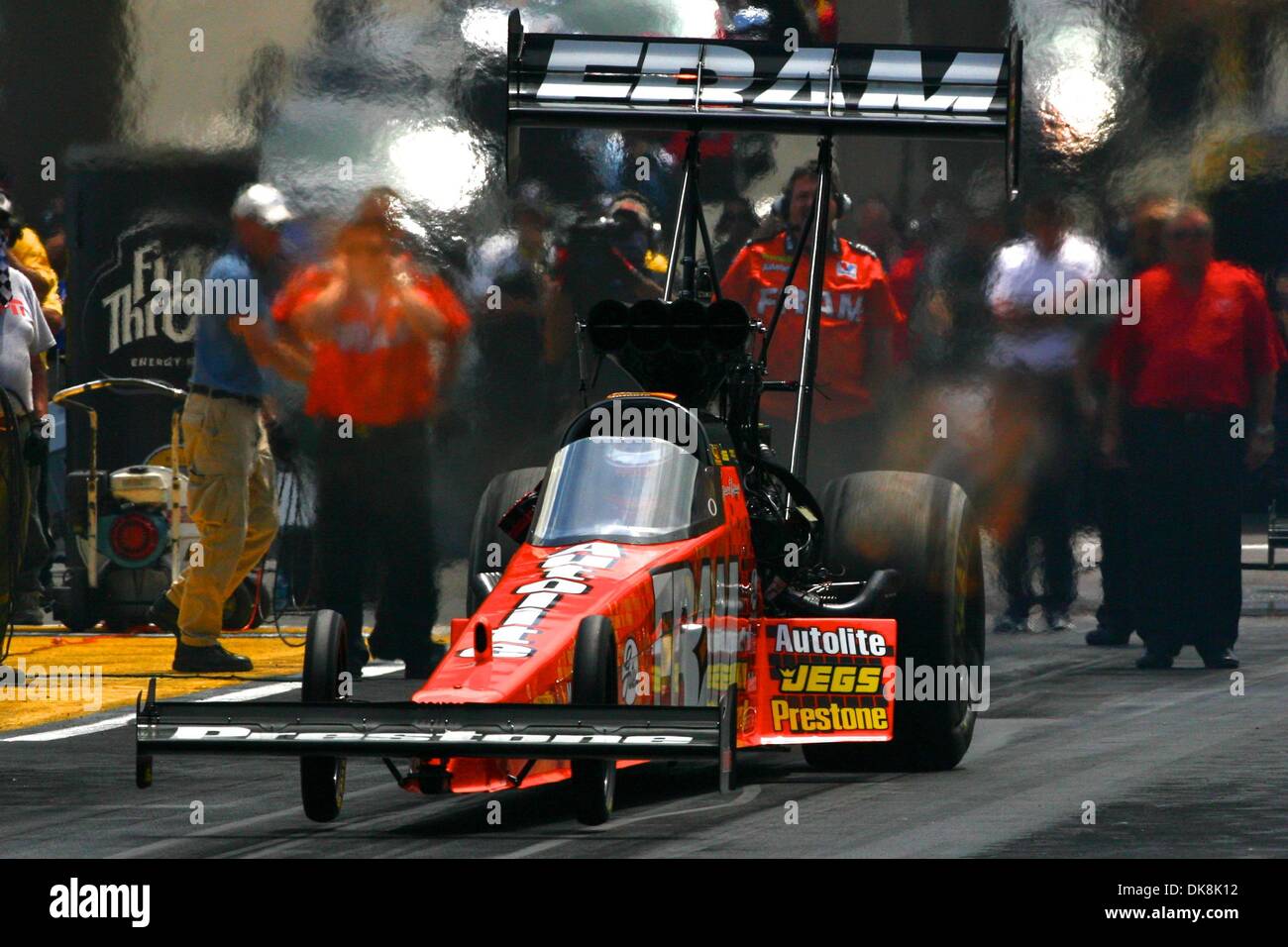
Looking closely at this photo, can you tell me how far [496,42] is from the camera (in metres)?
14.4

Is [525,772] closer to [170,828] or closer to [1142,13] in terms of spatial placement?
[170,828]

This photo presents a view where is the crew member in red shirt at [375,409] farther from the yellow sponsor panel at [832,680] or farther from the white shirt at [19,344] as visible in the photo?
the yellow sponsor panel at [832,680]

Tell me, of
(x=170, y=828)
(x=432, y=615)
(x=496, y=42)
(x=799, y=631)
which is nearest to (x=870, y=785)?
(x=799, y=631)

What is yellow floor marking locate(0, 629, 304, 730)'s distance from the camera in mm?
12227

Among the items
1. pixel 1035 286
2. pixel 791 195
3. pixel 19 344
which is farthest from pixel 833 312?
pixel 19 344

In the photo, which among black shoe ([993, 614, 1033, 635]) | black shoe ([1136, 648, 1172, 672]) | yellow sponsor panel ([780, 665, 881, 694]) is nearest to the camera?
yellow sponsor panel ([780, 665, 881, 694])

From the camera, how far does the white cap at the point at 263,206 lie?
1423 centimetres

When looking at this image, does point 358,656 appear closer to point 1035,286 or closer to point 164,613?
point 164,613

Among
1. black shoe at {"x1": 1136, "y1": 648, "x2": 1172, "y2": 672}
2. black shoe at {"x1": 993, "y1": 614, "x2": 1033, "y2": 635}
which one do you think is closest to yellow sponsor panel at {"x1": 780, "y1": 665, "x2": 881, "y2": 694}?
black shoe at {"x1": 1136, "y1": 648, "x2": 1172, "y2": 672}

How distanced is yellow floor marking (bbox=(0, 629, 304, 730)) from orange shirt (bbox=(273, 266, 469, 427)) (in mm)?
1540

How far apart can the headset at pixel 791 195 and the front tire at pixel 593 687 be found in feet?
20.8

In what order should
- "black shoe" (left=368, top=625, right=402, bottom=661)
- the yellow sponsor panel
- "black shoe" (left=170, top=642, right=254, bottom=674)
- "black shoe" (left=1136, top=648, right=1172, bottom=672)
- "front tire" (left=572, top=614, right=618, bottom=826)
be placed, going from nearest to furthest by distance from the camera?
"front tire" (left=572, top=614, right=618, bottom=826), the yellow sponsor panel, "black shoe" (left=170, top=642, right=254, bottom=674), "black shoe" (left=1136, top=648, right=1172, bottom=672), "black shoe" (left=368, top=625, right=402, bottom=661)

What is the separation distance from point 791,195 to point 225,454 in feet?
11.3

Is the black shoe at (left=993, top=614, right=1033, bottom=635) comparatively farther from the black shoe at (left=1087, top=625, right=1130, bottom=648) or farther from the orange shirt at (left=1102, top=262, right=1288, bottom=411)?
the orange shirt at (left=1102, top=262, right=1288, bottom=411)
